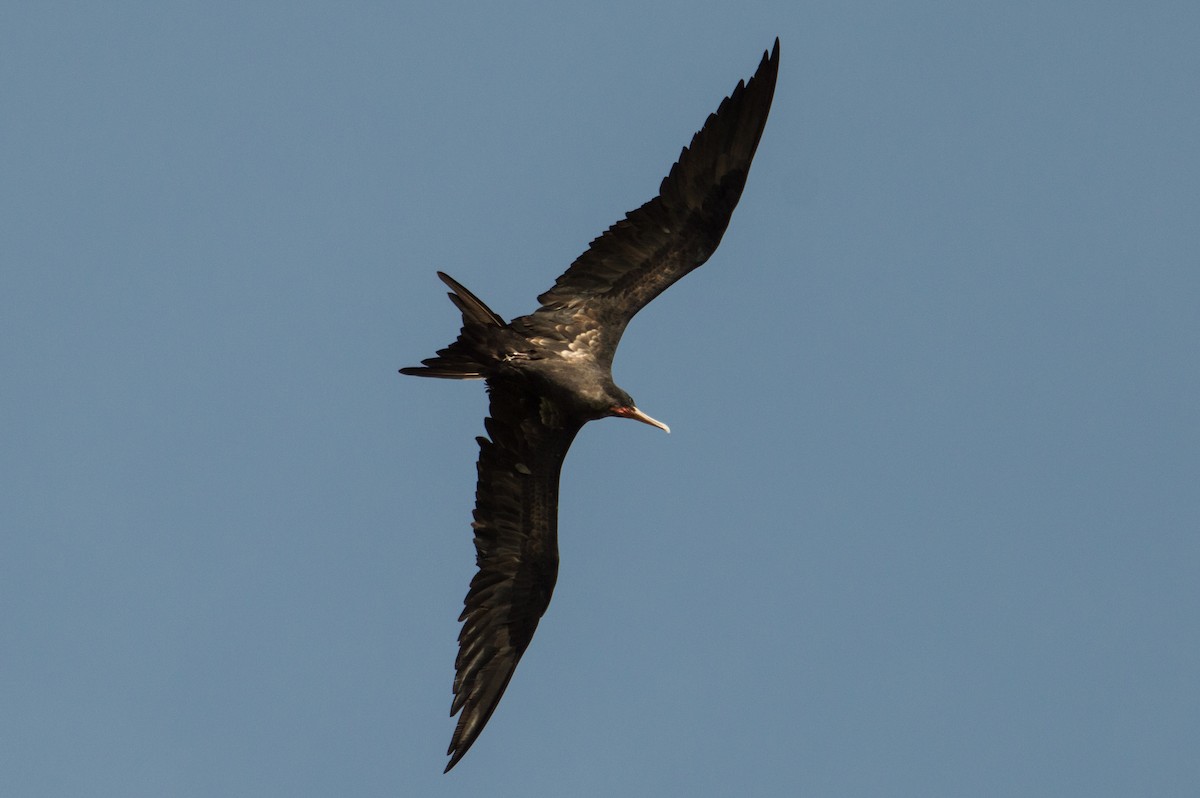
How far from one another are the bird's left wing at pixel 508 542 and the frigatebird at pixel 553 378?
0.4 inches

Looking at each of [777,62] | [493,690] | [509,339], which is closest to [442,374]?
[509,339]

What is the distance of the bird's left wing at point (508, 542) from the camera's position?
17.9m

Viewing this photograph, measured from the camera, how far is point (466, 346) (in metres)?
17.1

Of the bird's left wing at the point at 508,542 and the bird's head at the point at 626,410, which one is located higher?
the bird's head at the point at 626,410

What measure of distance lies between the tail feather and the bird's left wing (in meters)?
0.65

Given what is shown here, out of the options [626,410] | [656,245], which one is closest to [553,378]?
[626,410]

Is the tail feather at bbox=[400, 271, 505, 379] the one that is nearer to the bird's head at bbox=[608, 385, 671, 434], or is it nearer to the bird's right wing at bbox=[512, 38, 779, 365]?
the bird's right wing at bbox=[512, 38, 779, 365]

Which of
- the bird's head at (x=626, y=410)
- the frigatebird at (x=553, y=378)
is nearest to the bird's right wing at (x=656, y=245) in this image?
the frigatebird at (x=553, y=378)

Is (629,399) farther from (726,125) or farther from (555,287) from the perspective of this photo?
(726,125)

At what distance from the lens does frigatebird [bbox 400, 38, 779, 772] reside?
17.5 meters

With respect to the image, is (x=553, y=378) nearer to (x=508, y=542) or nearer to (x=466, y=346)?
(x=466, y=346)

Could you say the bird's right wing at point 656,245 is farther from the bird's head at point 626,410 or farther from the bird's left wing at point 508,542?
the bird's left wing at point 508,542

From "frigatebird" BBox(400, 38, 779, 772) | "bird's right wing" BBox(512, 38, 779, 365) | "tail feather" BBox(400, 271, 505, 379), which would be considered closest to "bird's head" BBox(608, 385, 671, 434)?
"frigatebird" BBox(400, 38, 779, 772)

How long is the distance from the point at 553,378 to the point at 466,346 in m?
1.01
